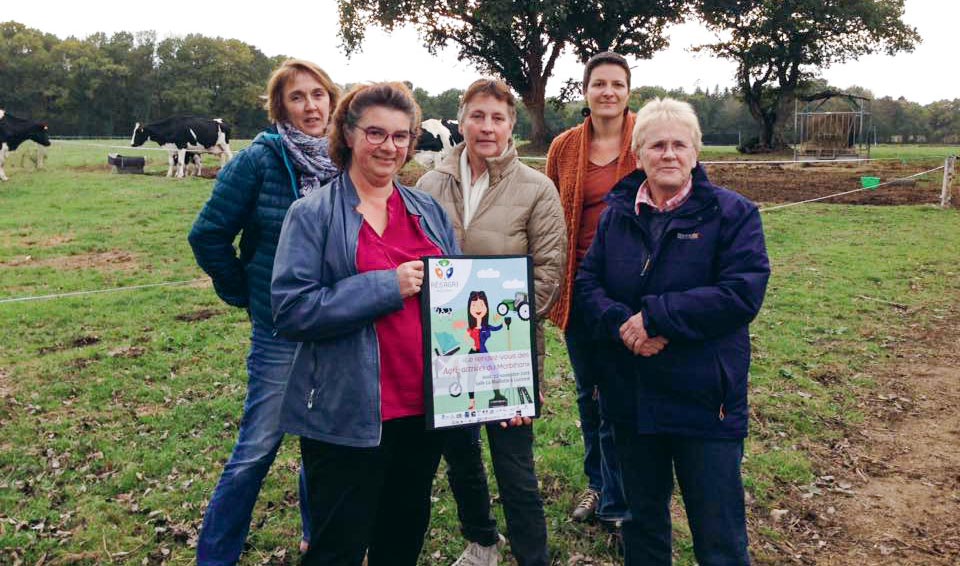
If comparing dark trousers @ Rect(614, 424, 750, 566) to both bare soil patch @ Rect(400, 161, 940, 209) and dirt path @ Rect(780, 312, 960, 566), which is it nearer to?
dirt path @ Rect(780, 312, 960, 566)

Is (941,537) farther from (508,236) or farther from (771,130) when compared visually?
(771,130)

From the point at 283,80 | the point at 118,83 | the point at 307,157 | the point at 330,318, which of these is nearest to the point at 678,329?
the point at 330,318

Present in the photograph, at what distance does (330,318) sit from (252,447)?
114 centimetres

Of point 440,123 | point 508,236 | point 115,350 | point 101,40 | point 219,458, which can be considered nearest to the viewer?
point 508,236

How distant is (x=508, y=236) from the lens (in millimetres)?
2963

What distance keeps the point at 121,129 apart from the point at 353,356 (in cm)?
6606

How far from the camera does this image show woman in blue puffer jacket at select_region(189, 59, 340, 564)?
2.80 m

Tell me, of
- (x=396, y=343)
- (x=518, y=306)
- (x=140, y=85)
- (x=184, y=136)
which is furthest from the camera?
(x=140, y=85)

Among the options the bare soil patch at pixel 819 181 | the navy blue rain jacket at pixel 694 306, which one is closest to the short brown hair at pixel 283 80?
the navy blue rain jacket at pixel 694 306

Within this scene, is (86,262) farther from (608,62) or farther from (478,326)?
(478,326)

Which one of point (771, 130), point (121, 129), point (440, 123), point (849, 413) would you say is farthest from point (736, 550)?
point (121, 129)

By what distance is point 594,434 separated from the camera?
12.2 feet

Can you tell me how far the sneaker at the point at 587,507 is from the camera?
3.67 meters

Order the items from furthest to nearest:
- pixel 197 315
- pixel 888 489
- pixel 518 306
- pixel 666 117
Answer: pixel 197 315 < pixel 888 489 < pixel 666 117 < pixel 518 306
